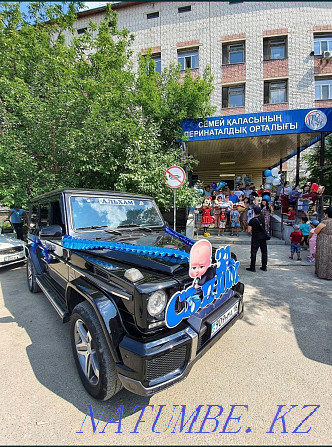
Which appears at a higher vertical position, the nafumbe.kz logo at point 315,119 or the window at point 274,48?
the window at point 274,48

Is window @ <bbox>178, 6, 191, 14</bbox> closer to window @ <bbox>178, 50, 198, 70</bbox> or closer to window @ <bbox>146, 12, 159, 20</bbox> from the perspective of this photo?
window @ <bbox>146, 12, 159, 20</bbox>

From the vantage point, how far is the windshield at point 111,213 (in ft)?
10.2

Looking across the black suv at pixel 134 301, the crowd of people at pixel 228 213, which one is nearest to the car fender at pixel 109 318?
the black suv at pixel 134 301

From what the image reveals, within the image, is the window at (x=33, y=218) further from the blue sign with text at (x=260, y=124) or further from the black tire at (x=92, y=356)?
the blue sign with text at (x=260, y=124)

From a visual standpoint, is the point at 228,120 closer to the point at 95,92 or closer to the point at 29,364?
the point at 95,92

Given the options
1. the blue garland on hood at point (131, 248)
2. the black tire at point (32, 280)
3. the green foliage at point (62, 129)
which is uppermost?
the green foliage at point (62, 129)

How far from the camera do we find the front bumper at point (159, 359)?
5.70 feet

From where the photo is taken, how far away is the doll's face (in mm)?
2026

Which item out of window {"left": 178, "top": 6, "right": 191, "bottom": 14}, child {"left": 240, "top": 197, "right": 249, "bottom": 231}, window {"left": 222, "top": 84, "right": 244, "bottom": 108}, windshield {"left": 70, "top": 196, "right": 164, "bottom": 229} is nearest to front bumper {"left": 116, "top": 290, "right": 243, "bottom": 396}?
windshield {"left": 70, "top": 196, "right": 164, "bottom": 229}

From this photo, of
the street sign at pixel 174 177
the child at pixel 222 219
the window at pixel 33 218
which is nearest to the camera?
the window at pixel 33 218

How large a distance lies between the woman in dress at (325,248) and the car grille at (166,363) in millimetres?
5084

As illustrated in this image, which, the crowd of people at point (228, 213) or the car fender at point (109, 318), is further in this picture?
the crowd of people at point (228, 213)

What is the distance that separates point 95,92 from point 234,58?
1448 cm

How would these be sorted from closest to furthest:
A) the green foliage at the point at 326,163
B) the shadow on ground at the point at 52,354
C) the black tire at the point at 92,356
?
the black tire at the point at 92,356 → the shadow on ground at the point at 52,354 → the green foliage at the point at 326,163
